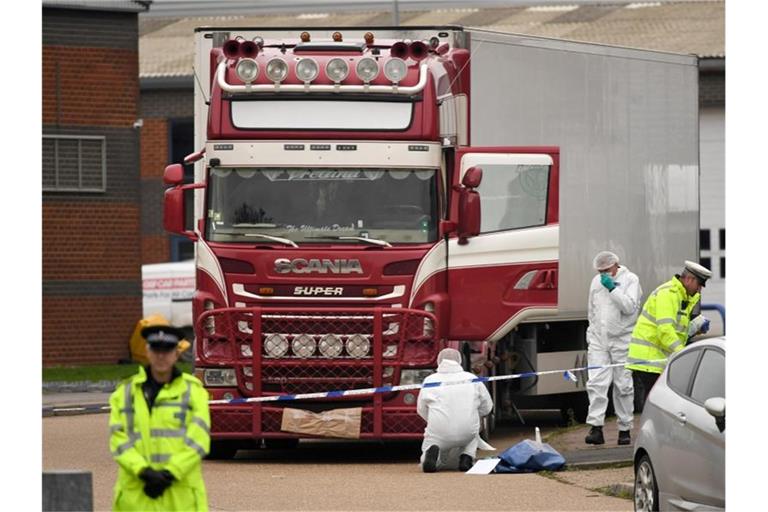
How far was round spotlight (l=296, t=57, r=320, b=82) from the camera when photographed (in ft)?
58.9

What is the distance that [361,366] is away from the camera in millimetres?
17969

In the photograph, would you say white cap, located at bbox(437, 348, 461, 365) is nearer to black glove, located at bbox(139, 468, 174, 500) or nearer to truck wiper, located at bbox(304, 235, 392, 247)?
truck wiper, located at bbox(304, 235, 392, 247)

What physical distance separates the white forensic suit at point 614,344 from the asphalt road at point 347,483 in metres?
1.37

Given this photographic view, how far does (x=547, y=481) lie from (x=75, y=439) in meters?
6.89

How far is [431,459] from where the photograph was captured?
17203mm

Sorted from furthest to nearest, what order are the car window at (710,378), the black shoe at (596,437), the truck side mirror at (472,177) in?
the black shoe at (596,437) < the truck side mirror at (472,177) < the car window at (710,378)

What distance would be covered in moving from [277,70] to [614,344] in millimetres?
4350

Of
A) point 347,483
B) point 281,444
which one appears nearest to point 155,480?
point 347,483

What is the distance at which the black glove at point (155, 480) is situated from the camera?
31.8 ft

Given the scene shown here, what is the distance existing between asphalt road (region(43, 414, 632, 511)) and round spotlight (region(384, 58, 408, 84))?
3.66 m

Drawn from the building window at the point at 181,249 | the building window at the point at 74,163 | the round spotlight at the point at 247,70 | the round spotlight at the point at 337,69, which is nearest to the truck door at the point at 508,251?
the round spotlight at the point at 337,69

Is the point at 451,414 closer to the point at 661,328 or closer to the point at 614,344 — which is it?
the point at 661,328

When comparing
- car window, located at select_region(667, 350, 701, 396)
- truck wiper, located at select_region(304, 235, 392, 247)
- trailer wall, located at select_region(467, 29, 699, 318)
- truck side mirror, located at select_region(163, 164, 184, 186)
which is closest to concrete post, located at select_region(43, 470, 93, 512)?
car window, located at select_region(667, 350, 701, 396)

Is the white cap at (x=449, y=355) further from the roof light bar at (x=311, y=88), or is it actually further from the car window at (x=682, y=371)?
the car window at (x=682, y=371)
